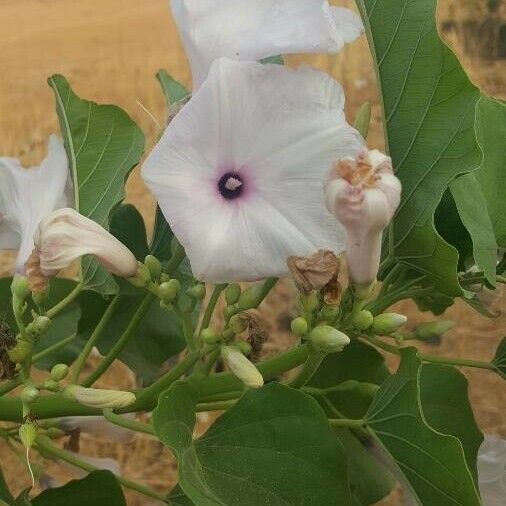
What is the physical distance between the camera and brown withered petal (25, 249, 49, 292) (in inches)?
12.1

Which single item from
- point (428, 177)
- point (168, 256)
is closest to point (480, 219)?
point (428, 177)

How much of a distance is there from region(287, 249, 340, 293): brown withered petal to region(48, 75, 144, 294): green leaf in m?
0.11

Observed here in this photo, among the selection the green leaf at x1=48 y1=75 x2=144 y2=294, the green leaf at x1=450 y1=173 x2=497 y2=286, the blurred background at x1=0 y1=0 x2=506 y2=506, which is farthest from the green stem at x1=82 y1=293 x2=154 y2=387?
the blurred background at x1=0 y1=0 x2=506 y2=506

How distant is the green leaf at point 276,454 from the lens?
31cm

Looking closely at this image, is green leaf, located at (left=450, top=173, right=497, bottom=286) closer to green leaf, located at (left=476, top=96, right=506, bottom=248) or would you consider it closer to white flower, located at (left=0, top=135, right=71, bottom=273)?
green leaf, located at (left=476, top=96, right=506, bottom=248)

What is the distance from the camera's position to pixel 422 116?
1.02ft

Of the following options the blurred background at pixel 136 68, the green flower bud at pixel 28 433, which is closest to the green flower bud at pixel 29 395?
the green flower bud at pixel 28 433

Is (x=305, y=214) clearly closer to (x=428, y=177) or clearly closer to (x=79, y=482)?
(x=428, y=177)

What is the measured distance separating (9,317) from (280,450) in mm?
175

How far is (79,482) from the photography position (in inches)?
15.1

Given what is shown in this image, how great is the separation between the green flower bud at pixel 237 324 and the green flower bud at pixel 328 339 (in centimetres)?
3

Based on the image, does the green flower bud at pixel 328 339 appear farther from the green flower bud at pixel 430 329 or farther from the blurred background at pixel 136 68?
the blurred background at pixel 136 68

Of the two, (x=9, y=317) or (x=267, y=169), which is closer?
(x=267, y=169)

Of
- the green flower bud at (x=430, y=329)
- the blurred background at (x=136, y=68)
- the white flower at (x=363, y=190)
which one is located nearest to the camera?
the white flower at (x=363, y=190)
